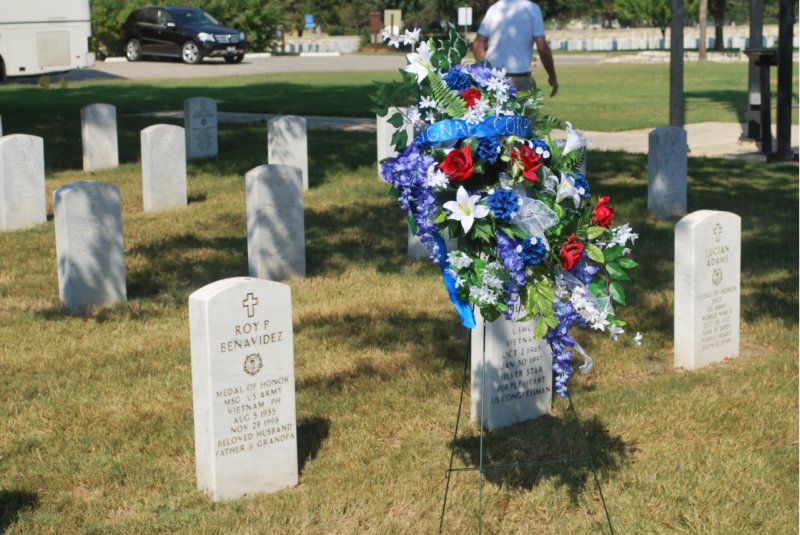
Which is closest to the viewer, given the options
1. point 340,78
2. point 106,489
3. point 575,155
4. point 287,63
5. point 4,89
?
point 575,155

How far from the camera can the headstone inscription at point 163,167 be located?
12.1 m

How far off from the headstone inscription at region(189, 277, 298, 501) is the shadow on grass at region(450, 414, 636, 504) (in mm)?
871

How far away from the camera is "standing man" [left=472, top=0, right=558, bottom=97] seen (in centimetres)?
1131

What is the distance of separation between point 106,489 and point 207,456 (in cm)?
54

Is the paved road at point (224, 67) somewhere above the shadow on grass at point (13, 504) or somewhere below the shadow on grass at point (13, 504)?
above

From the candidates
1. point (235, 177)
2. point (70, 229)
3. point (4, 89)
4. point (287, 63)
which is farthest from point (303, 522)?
point (287, 63)

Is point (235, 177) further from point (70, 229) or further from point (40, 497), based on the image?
point (40, 497)

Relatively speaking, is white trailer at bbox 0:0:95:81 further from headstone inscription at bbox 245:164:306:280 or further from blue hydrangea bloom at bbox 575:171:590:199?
blue hydrangea bloom at bbox 575:171:590:199

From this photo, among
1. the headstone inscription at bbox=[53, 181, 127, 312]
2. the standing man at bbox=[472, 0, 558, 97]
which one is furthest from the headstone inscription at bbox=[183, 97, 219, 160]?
the headstone inscription at bbox=[53, 181, 127, 312]

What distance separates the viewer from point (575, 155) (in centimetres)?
472

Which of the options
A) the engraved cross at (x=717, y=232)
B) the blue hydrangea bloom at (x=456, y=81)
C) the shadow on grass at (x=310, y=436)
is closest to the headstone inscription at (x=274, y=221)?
the shadow on grass at (x=310, y=436)

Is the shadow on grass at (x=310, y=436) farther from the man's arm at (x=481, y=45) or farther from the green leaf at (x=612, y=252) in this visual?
the man's arm at (x=481, y=45)

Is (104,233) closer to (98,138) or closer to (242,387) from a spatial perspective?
(242,387)

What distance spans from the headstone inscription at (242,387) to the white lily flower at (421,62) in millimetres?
1230
